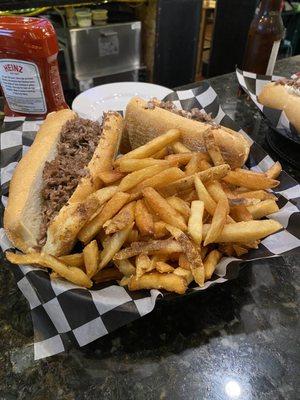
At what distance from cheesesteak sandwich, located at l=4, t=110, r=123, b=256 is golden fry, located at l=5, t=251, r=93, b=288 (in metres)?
0.11

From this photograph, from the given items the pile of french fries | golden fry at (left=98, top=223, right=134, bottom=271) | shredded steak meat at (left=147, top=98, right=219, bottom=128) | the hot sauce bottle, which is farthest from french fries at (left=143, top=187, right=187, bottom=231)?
the hot sauce bottle

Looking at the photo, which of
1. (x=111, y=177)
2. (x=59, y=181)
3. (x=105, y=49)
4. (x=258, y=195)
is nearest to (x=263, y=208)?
(x=258, y=195)

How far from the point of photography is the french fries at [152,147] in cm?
136

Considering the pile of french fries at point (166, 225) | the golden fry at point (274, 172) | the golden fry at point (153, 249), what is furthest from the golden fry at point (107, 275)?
the golden fry at point (274, 172)

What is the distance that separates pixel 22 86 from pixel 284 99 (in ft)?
5.27

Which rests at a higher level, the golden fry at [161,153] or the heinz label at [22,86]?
the heinz label at [22,86]

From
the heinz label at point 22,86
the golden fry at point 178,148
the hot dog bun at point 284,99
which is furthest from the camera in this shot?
the hot dog bun at point 284,99

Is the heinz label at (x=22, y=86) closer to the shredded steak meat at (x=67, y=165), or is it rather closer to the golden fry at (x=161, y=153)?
the shredded steak meat at (x=67, y=165)

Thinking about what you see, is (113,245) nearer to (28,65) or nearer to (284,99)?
(28,65)

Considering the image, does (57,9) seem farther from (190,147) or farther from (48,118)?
(190,147)

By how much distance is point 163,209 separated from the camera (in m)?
1.12

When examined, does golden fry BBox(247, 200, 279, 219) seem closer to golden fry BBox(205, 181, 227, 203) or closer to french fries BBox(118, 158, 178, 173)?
golden fry BBox(205, 181, 227, 203)

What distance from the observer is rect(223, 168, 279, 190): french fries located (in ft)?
4.25

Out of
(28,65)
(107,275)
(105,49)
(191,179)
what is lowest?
(105,49)
